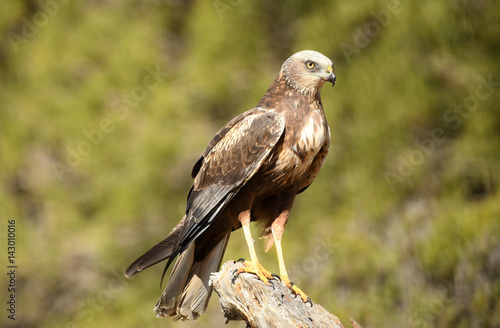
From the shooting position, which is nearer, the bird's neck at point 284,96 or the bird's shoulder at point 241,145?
the bird's shoulder at point 241,145

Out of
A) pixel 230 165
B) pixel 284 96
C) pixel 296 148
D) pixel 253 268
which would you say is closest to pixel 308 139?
pixel 296 148

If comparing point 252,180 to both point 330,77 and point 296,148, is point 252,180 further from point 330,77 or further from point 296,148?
point 330,77

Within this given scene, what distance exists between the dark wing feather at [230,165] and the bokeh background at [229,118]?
225cm

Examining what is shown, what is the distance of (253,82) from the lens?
995 cm

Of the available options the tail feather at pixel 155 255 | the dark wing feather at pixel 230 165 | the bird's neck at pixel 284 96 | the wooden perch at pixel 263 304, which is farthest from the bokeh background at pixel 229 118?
the bird's neck at pixel 284 96

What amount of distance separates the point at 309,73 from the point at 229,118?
683 cm

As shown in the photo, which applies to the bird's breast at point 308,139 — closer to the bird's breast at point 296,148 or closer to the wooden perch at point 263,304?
the bird's breast at point 296,148

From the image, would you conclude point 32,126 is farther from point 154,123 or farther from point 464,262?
point 464,262

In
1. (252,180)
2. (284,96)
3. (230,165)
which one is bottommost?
(252,180)

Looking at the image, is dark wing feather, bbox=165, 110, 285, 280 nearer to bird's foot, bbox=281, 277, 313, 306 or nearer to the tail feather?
the tail feather

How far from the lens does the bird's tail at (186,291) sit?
3881 millimetres

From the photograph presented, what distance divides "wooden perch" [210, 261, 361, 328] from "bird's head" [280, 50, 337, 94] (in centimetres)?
111

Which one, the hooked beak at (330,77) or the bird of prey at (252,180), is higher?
the hooked beak at (330,77)

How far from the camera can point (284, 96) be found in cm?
375
